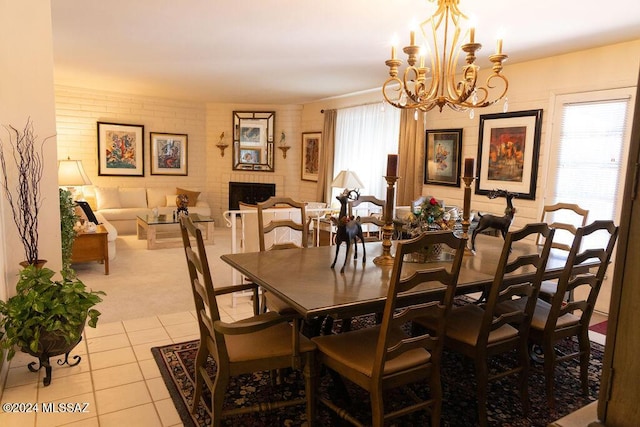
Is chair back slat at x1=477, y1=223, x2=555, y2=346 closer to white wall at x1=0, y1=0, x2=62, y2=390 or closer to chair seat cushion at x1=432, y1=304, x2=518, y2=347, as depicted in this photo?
chair seat cushion at x1=432, y1=304, x2=518, y2=347

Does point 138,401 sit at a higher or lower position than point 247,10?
lower

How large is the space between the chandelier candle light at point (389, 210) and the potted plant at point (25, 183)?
2.19m

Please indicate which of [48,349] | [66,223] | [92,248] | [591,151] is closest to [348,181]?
[591,151]

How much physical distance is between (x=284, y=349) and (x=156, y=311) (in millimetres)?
2185

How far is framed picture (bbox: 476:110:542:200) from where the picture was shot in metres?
4.40

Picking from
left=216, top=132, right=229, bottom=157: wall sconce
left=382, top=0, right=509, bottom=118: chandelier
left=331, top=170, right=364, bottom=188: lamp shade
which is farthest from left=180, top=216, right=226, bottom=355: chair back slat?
left=216, top=132, right=229, bottom=157: wall sconce

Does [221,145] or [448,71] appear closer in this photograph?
[448,71]

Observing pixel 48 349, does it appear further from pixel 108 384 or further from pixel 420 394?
pixel 420 394

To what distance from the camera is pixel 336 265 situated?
240 centimetres

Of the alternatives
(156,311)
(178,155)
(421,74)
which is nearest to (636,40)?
(421,74)

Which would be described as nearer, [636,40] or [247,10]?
[247,10]

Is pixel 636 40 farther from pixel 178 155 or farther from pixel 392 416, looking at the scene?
pixel 178 155

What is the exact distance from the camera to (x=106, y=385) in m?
2.49

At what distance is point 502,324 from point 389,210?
0.84m
